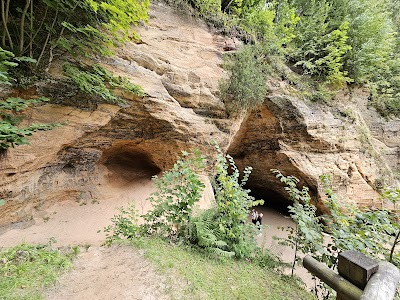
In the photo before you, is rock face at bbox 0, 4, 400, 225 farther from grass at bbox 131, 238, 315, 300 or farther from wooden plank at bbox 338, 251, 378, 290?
wooden plank at bbox 338, 251, 378, 290

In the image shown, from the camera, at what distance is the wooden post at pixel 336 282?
1584 mm

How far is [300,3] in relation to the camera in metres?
10.4

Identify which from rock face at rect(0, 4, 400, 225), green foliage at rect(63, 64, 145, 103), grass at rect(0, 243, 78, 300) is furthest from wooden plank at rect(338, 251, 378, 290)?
rock face at rect(0, 4, 400, 225)

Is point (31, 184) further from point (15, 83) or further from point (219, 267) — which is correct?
point (219, 267)

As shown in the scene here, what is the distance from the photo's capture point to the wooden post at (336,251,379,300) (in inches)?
60.7

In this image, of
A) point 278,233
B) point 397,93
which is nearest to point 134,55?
point 278,233

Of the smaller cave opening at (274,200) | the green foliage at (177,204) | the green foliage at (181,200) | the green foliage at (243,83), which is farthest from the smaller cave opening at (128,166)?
the smaller cave opening at (274,200)

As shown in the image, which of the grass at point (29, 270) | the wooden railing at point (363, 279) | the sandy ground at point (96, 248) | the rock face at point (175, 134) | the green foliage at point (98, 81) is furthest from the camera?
the rock face at point (175, 134)

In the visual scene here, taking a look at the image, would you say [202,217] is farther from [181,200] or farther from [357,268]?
[357,268]

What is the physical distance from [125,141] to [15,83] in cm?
306

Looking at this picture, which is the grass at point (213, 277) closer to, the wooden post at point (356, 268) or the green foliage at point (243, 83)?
the wooden post at point (356, 268)

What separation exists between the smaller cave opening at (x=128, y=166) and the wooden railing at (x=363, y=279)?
649 centimetres

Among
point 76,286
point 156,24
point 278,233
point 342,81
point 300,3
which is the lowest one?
point 278,233

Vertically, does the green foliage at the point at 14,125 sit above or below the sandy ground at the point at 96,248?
above
